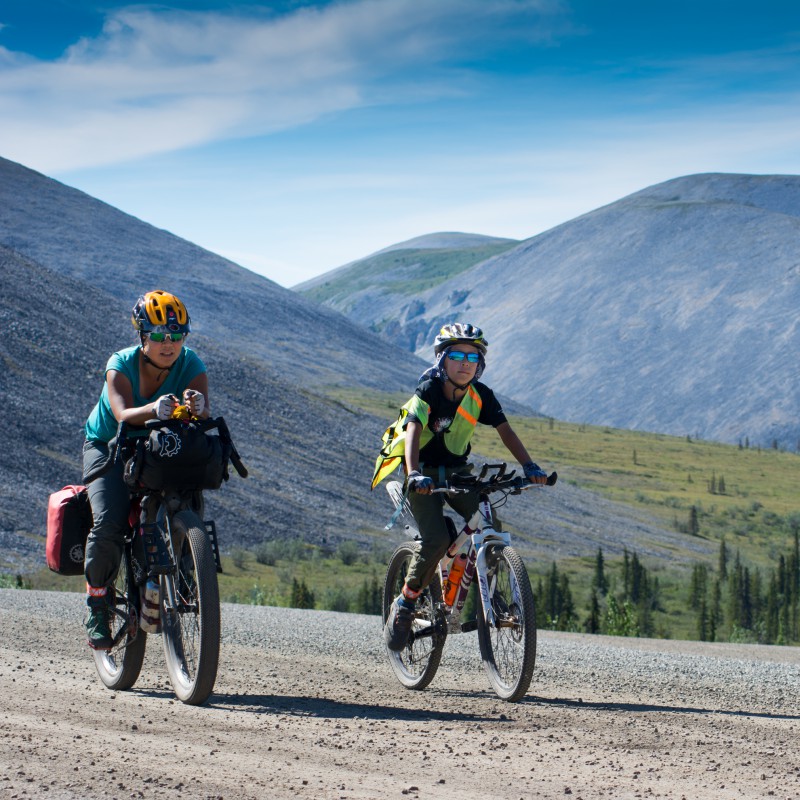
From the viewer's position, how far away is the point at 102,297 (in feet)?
271

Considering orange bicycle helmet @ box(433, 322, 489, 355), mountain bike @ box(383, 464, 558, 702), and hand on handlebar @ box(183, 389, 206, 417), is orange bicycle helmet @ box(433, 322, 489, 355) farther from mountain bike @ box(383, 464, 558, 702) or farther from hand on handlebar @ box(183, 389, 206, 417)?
hand on handlebar @ box(183, 389, 206, 417)

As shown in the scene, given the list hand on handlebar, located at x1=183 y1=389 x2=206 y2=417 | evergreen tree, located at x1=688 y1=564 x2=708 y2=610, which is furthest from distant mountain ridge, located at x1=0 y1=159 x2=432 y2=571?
hand on handlebar, located at x1=183 y1=389 x2=206 y2=417

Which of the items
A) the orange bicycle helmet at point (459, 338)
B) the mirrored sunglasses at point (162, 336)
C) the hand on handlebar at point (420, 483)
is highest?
the orange bicycle helmet at point (459, 338)

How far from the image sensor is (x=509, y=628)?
908 centimetres

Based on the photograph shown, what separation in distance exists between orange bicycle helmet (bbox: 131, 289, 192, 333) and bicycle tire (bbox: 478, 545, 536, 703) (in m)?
2.99

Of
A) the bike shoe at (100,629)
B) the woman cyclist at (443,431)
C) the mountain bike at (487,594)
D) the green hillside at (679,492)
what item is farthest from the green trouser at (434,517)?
the green hillside at (679,492)

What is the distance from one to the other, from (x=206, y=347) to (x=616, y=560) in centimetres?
3519

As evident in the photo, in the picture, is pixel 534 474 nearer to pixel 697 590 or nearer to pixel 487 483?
pixel 487 483

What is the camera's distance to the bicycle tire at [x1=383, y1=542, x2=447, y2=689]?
984 centimetres

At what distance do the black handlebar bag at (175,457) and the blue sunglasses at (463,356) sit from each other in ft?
6.94

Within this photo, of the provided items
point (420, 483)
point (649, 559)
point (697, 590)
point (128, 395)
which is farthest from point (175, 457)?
point (649, 559)

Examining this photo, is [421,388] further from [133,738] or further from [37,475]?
[37,475]

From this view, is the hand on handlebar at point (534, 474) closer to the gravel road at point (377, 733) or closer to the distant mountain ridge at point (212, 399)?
the gravel road at point (377, 733)

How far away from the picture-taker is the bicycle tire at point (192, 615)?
7.86m
